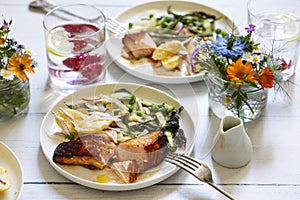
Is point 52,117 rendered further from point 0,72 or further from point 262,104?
point 262,104

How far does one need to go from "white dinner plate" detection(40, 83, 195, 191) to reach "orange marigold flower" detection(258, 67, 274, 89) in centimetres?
22

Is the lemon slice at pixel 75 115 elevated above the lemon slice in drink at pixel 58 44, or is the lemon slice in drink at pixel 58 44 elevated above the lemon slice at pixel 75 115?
the lemon slice in drink at pixel 58 44

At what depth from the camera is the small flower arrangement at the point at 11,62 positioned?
145cm

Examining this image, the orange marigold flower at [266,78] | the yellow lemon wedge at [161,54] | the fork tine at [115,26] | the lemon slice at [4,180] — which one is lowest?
the lemon slice at [4,180]

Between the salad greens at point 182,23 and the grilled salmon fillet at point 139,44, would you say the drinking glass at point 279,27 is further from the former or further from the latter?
the grilled salmon fillet at point 139,44

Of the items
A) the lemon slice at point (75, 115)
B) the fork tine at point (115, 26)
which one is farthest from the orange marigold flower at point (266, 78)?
the fork tine at point (115, 26)

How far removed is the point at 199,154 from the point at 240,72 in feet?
0.77

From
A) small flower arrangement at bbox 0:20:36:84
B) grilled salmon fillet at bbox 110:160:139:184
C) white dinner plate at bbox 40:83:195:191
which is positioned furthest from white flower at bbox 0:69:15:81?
grilled salmon fillet at bbox 110:160:139:184

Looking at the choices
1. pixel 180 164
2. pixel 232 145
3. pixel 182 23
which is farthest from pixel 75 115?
pixel 182 23

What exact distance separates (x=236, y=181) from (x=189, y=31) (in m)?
0.64

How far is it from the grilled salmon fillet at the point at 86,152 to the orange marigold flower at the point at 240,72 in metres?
0.35

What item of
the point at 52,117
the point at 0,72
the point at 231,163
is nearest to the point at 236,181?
the point at 231,163

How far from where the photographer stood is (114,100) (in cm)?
155

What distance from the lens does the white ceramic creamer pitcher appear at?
1.36m
